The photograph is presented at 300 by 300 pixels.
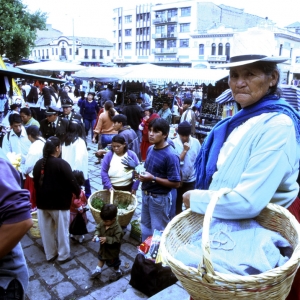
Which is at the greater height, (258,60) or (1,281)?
(258,60)

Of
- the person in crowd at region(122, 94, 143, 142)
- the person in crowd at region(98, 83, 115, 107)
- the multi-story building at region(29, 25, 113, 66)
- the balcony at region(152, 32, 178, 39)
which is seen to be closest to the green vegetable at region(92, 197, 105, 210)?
the person in crowd at region(122, 94, 143, 142)

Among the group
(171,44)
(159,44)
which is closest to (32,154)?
(171,44)

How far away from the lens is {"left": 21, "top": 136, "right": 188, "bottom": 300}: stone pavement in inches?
143

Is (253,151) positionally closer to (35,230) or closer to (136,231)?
(136,231)

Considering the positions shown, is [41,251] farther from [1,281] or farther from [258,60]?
[258,60]

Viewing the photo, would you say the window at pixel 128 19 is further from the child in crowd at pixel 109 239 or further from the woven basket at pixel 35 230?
the child in crowd at pixel 109 239

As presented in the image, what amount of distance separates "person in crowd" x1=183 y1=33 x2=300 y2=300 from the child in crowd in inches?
91.6

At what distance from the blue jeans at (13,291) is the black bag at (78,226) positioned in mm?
2995

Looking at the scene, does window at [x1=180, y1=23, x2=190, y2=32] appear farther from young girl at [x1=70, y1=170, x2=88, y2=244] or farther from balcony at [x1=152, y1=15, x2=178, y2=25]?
young girl at [x1=70, y1=170, x2=88, y2=244]

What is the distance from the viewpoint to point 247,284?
109 cm

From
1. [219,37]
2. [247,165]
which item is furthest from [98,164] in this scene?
[219,37]

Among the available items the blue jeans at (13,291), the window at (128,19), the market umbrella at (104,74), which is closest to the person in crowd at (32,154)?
the blue jeans at (13,291)

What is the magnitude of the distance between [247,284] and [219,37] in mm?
48823

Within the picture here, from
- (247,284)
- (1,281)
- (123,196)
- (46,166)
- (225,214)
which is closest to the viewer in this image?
(247,284)
